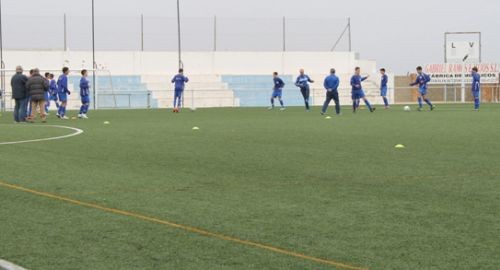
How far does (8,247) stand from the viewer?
6703 millimetres

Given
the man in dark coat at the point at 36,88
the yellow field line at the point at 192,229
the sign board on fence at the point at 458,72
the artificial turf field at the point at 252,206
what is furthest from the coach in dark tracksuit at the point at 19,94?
the sign board on fence at the point at 458,72

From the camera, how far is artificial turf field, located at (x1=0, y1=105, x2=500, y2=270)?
6383 millimetres

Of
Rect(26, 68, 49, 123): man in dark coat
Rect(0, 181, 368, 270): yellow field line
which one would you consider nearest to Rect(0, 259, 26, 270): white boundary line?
Rect(0, 181, 368, 270): yellow field line

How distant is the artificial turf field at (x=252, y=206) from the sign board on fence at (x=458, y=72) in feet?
157

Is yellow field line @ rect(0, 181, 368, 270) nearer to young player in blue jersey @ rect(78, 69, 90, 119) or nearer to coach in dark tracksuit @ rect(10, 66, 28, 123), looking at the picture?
coach in dark tracksuit @ rect(10, 66, 28, 123)

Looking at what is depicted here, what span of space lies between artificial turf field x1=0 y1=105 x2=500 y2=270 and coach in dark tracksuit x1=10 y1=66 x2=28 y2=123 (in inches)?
504

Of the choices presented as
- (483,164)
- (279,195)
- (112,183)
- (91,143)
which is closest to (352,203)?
(279,195)

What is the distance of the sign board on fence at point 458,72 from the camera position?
62.8 meters

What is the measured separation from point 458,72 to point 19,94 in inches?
1572

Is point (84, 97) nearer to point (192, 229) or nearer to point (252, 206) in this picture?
point (252, 206)

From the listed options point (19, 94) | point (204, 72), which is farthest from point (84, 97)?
point (204, 72)

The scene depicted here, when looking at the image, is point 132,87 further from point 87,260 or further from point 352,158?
point 87,260

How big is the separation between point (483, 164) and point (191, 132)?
31.4 ft

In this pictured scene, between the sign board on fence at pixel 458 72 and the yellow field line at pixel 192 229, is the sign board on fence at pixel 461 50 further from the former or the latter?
the yellow field line at pixel 192 229
